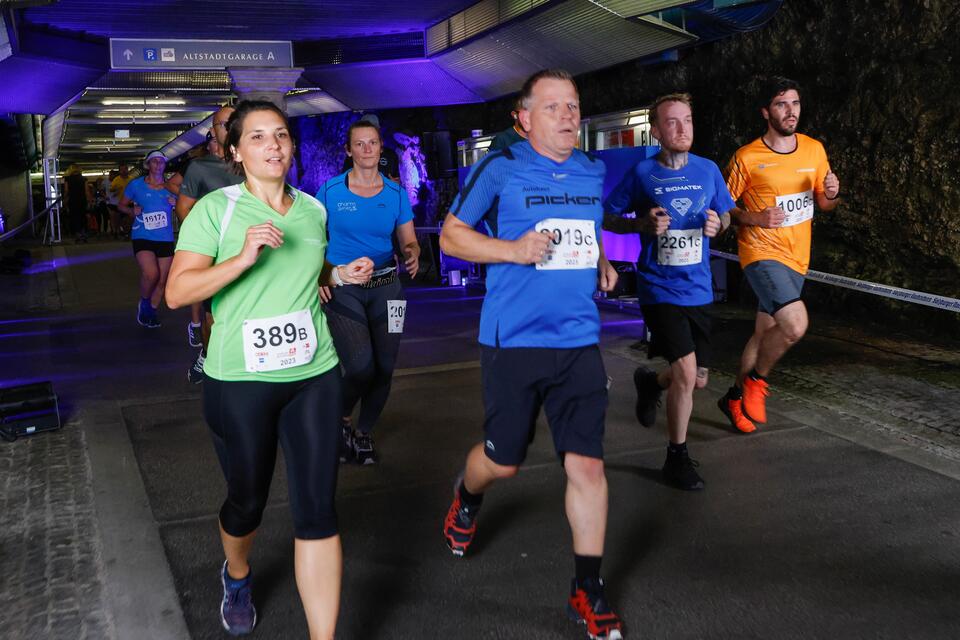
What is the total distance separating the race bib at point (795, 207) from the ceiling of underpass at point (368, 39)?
18.1 feet

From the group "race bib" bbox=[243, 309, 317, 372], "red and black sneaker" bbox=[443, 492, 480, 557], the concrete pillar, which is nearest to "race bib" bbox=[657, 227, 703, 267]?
"red and black sneaker" bbox=[443, 492, 480, 557]

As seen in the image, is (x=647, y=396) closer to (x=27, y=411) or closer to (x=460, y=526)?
(x=460, y=526)

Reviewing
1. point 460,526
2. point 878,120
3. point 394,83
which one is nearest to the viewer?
point 460,526

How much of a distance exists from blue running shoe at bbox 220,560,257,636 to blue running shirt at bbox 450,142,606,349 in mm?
1249

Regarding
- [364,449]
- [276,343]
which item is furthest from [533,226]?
[364,449]

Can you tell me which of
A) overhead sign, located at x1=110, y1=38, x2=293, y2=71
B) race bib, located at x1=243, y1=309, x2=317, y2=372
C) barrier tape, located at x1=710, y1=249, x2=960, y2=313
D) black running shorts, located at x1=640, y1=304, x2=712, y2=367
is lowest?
barrier tape, located at x1=710, y1=249, x2=960, y2=313

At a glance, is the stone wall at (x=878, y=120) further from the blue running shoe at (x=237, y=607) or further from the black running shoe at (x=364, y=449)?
the blue running shoe at (x=237, y=607)

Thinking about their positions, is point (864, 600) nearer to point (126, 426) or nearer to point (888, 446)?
point (888, 446)

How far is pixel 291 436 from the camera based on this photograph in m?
2.96

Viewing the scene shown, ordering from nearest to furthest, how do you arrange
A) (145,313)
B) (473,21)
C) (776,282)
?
Result: (776,282), (145,313), (473,21)

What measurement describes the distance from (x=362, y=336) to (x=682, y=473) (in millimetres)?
1857

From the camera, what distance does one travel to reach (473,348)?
907 centimetres

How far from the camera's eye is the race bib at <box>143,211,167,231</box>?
10.2m

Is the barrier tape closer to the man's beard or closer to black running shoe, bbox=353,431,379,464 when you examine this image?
the man's beard
